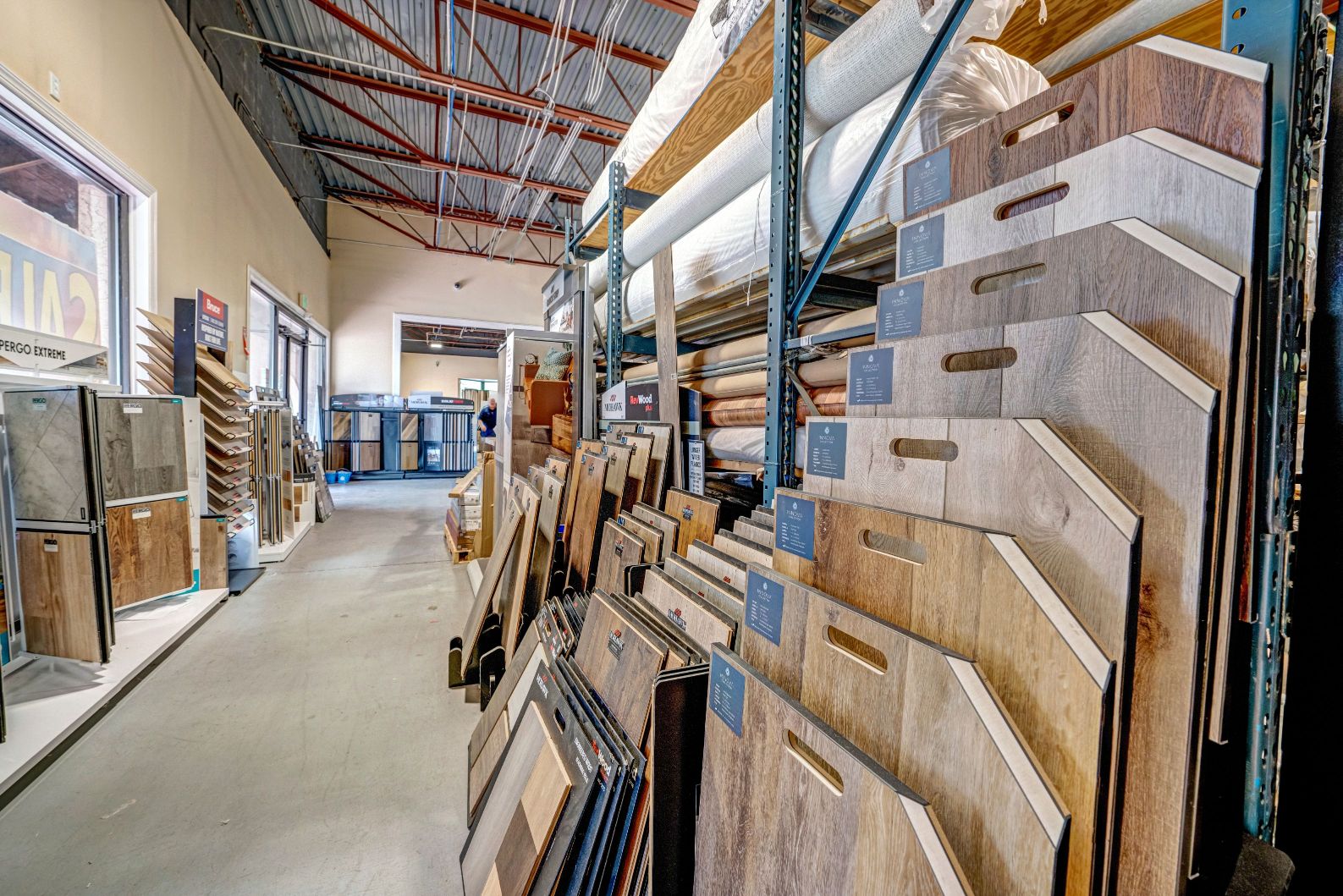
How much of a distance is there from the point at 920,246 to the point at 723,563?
2.81 ft

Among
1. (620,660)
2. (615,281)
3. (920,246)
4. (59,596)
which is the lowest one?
(59,596)

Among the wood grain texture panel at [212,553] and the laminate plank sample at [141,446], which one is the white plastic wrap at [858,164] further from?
the wood grain texture panel at [212,553]

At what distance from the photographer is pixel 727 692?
0.88 m

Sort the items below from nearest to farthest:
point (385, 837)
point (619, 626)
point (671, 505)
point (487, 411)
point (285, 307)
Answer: point (619, 626) < point (385, 837) < point (671, 505) < point (487, 411) < point (285, 307)

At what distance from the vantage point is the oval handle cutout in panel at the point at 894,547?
72 cm

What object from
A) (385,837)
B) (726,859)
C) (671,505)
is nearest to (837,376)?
(671,505)

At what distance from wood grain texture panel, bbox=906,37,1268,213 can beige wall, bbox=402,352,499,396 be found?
15.7 metres

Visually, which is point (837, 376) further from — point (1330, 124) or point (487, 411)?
point (487, 411)

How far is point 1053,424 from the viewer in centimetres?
Answer: 64

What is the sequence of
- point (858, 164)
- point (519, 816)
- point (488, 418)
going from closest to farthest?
point (519, 816) < point (858, 164) < point (488, 418)

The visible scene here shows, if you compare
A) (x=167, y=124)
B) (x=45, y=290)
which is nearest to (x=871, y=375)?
(x=45, y=290)

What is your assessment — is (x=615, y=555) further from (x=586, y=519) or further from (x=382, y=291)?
(x=382, y=291)

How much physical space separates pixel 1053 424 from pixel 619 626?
968mm

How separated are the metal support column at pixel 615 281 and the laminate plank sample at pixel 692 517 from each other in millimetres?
1225
